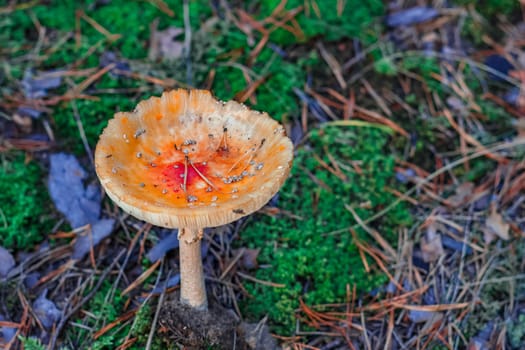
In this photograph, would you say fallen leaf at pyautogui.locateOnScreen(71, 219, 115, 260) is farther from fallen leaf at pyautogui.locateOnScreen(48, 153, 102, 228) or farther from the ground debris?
the ground debris

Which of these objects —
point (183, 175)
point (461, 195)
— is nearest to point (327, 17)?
point (461, 195)

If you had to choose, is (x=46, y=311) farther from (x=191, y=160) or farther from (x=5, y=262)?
(x=191, y=160)

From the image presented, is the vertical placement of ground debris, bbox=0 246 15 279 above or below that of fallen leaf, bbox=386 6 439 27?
below

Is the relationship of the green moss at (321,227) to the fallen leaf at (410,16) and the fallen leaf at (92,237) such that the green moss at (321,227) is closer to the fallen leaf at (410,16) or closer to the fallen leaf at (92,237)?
the fallen leaf at (92,237)

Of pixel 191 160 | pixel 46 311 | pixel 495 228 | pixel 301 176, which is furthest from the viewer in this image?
pixel 301 176

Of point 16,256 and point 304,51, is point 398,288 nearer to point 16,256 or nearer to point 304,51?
point 304,51

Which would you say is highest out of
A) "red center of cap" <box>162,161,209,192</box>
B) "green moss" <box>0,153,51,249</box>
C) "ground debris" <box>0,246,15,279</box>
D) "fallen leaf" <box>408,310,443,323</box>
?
"red center of cap" <box>162,161,209,192</box>

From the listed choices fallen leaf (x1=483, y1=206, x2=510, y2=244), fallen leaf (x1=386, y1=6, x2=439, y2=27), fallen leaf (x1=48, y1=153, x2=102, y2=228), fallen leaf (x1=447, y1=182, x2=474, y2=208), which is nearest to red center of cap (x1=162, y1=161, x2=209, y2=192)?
fallen leaf (x1=48, y1=153, x2=102, y2=228)
